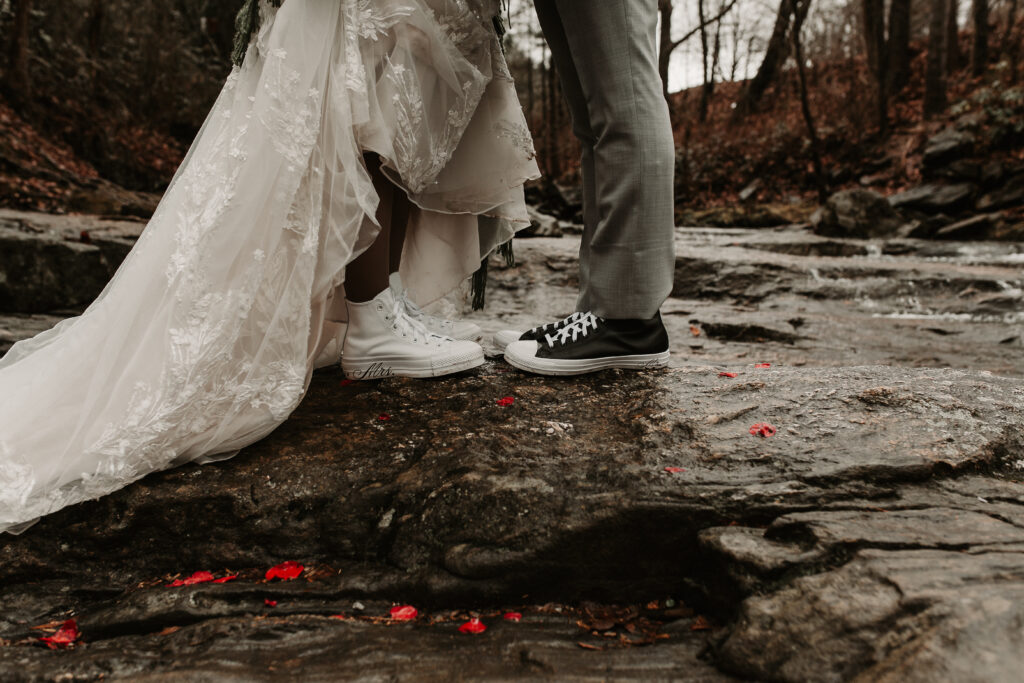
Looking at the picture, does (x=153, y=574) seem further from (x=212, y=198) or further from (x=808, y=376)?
(x=808, y=376)

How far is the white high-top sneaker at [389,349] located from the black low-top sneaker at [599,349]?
0.67 ft

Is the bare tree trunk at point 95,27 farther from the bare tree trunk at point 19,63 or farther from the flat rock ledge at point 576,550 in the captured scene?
the flat rock ledge at point 576,550

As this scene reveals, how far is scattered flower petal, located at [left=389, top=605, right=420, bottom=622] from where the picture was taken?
1.13 meters

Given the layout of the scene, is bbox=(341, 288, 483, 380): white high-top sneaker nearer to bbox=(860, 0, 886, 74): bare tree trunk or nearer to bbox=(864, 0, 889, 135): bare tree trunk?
bbox=(864, 0, 889, 135): bare tree trunk

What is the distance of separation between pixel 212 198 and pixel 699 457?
125cm

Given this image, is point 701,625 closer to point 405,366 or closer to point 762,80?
point 405,366

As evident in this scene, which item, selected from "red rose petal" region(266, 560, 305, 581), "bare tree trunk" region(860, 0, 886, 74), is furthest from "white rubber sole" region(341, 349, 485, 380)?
"bare tree trunk" region(860, 0, 886, 74)

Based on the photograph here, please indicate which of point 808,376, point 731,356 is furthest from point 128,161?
point 808,376

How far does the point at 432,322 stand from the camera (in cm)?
213

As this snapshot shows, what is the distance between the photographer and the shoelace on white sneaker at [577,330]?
1885 millimetres

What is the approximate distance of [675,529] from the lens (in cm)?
115

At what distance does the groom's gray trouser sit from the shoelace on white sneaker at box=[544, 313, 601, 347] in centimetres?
5

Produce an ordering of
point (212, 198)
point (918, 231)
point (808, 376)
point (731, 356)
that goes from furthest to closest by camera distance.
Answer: point (918, 231) < point (731, 356) < point (808, 376) < point (212, 198)

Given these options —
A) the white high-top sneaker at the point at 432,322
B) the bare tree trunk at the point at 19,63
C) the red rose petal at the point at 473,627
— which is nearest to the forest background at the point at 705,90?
the bare tree trunk at the point at 19,63
